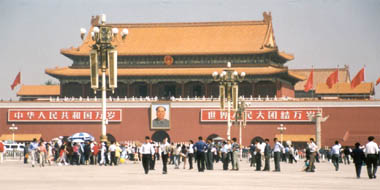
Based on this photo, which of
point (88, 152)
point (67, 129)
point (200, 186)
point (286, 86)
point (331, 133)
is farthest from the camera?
point (286, 86)

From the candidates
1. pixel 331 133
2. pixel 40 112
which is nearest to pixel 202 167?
pixel 331 133

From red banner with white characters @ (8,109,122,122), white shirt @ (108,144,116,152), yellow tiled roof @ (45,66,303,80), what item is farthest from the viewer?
yellow tiled roof @ (45,66,303,80)

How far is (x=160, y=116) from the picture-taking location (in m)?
70.2

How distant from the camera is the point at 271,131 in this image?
68062 millimetres

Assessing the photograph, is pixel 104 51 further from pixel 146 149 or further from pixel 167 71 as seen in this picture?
pixel 167 71

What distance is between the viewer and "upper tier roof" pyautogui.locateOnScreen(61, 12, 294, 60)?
2908 inches

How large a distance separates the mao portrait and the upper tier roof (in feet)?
20.1

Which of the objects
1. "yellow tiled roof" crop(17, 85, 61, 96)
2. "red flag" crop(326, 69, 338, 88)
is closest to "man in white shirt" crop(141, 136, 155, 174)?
"red flag" crop(326, 69, 338, 88)

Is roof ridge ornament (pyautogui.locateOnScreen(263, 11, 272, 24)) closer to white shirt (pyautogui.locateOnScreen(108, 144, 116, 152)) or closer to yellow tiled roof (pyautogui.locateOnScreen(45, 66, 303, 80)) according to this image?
yellow tiled roof (pyautogui.locateOnScreen(45, 66, 303, 80))

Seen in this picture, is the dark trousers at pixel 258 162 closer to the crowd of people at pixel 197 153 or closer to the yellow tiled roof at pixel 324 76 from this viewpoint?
the crowd of people at pixel 197 153

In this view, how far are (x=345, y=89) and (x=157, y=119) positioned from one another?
1757 centimetres

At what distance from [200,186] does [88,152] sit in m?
18.0

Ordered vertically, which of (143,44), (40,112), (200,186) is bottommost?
(200,186)

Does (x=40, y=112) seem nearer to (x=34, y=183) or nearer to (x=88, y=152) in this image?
(x=88, y=152)
